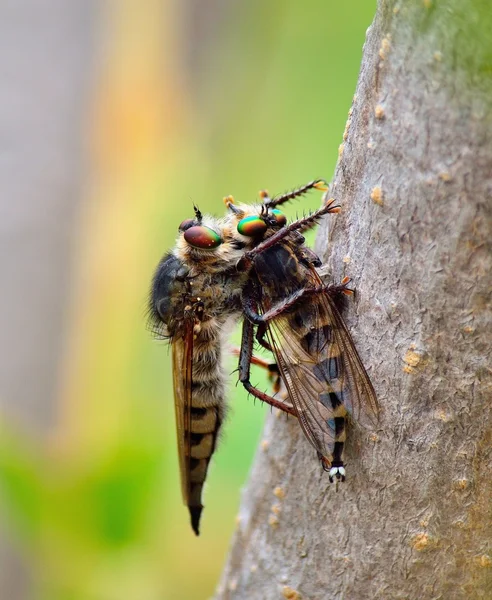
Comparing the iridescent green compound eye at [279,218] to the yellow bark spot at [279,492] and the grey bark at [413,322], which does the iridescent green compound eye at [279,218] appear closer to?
the grey bark at [413,322]

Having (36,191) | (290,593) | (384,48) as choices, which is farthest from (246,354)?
(36,191)

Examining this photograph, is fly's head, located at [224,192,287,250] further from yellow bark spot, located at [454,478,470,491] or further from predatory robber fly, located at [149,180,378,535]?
yellow bark spot, located at [454,478,470,491]

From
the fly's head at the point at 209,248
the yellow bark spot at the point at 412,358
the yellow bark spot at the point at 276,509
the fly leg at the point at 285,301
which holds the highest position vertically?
the fly's head at the point at 209,248

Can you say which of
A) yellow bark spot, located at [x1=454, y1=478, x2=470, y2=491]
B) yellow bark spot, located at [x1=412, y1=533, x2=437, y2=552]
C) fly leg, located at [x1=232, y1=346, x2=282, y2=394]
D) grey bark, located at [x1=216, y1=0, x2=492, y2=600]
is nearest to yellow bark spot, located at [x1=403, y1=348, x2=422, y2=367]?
grey bark, located at [x1=216, y1=0, x2=492, y2=600]

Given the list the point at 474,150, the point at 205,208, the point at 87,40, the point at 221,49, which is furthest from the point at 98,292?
the point at 474,150

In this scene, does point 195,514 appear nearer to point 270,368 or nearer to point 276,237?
point 270,368

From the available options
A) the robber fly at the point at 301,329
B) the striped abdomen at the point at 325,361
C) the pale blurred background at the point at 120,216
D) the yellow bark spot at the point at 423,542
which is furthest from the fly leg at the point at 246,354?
the yellow bark spot at the point at 423,542
